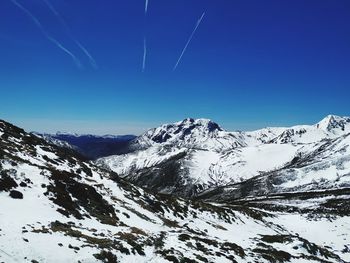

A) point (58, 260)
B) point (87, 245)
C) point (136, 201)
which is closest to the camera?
point (58, 260)

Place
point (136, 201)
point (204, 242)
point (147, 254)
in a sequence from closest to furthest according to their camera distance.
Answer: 1. point (147, 254)
2. point (204, 242)
3. point (136, 201)

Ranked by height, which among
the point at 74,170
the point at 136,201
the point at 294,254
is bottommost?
the point at 294,254

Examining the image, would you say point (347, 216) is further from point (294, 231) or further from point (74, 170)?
point (74, 170)

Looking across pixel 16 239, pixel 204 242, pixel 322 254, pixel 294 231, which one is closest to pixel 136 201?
pixel 204 242

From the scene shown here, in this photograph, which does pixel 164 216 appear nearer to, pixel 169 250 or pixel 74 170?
pixel 74 170

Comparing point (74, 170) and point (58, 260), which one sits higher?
point (74, 170)

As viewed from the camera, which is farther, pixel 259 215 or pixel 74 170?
pixel 259 215
